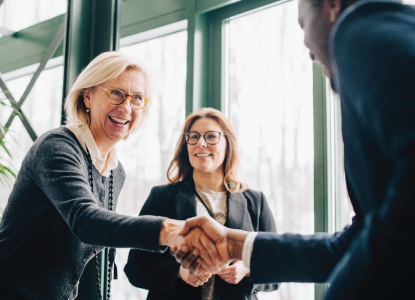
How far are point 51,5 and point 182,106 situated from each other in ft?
3.93

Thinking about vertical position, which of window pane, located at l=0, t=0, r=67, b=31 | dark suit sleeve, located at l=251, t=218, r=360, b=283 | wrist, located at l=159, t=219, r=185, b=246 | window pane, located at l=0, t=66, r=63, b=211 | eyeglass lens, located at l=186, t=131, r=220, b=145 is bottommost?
dark suit sleeve, located at l=251, t=218, r=360, b=283

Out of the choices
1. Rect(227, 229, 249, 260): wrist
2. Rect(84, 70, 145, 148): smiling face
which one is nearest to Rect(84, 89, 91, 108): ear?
Rect(84, 70, 145, 148): smiling face

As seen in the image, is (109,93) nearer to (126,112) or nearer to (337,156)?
(126,112)

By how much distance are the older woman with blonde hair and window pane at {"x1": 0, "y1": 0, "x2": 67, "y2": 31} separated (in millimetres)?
1353

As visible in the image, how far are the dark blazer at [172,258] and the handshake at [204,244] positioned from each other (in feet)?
1.37

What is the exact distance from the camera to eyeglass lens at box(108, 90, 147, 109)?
63.7 inches

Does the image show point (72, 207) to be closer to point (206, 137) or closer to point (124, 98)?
point (124, 98)

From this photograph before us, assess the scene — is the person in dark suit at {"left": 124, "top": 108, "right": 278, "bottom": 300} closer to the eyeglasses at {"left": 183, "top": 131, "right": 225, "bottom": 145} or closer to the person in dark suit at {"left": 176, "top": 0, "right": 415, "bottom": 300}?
the eyeglasses at {"left": 183, "top": 131, "right": 225, "bottom": 145}

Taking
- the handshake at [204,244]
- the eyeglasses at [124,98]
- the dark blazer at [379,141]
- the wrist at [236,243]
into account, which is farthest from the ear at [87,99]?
the dark blazer at [379,141]

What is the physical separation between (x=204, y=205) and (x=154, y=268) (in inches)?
16.2

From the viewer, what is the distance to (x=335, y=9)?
864mm

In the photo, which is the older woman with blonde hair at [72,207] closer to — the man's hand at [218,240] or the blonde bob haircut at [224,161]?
the man's hand at [218,240]

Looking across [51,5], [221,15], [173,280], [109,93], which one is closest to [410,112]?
[109,93]

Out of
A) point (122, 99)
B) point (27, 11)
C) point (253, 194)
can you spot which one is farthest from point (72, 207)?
point (27, 11)
